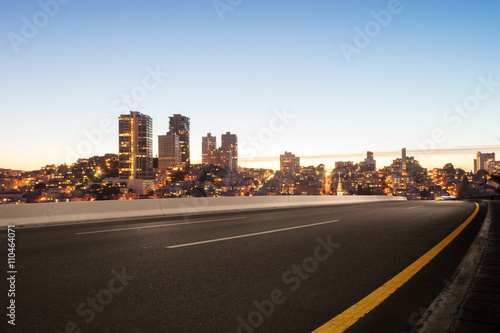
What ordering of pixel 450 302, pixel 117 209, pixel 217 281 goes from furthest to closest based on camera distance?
pixel 117 209, pixel 217 281, pixel 450 302

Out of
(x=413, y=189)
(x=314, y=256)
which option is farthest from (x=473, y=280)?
(x=413, y=189)

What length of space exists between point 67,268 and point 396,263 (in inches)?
198

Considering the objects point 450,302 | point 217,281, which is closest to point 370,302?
point 450,302

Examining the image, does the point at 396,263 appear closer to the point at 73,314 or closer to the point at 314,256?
the point at 314,256

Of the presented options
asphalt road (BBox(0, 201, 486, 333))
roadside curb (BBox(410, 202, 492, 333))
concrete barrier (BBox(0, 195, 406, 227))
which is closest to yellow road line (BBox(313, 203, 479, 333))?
asphalt road (BBox(0, 201, 486, 333))

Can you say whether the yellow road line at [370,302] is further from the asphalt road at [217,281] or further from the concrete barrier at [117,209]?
the concrete barrier at [117,209]

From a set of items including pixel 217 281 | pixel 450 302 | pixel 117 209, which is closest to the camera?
pixel 450 302

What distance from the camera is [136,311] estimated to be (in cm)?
340

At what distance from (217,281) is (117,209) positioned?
10622 mm

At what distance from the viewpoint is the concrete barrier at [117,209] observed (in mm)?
11234

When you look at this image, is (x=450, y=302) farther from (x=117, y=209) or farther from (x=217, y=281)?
(x=117, y=209)

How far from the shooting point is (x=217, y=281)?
4.40 m

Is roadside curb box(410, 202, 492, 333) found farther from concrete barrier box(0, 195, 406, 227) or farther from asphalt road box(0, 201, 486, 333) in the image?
concrete barrier box(0, 195, 406, 227)

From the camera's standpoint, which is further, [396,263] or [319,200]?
[319,200]
